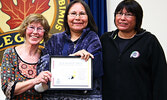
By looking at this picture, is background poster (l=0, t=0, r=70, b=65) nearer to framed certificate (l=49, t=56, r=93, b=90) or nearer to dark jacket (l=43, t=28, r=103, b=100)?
dark jacket (l=43, t=28, r=103, b=100)

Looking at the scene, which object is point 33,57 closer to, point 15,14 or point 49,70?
point 49,70

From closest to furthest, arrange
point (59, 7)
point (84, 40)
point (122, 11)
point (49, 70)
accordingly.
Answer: point (49, 70) → point (84, 40) → point (122, 11) → point (59, 7)

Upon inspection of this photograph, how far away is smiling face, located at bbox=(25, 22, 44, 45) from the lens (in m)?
1.65

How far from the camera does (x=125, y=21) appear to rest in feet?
5.64

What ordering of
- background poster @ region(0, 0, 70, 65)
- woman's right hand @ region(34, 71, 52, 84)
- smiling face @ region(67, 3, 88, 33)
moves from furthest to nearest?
background poster @ region(0, 0, 70, 65), smiling face @ region(67, 3, 88, 33), woman's right hand @ region(34, 71, 52, 84)

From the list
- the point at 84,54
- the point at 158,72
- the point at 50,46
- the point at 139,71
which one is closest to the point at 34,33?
the point at 50,46

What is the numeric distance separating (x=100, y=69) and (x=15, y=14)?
193 cm

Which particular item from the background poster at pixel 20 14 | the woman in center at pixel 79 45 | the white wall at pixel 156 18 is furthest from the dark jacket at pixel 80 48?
the white wall at pixel 156 18

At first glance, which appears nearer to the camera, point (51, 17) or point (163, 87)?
point (163, 87)

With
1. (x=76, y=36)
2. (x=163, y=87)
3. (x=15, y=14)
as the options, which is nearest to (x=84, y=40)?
(x=76, y=36)

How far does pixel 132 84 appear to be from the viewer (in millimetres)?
1669

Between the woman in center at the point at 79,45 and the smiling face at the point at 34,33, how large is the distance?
0.09 metres

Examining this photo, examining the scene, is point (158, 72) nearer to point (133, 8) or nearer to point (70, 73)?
point (133, 8)

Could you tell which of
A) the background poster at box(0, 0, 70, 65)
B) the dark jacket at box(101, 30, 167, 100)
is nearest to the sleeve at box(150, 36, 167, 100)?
the dark jacket at box(101, 30, 167, 100)
